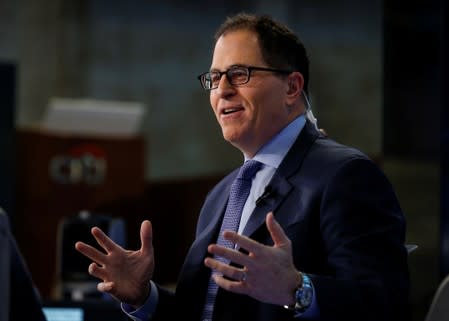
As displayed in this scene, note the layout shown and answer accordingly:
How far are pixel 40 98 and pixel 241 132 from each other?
6886 mm

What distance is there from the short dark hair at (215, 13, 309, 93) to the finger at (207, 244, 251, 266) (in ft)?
1.82

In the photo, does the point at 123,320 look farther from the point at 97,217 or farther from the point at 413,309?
the point at 413,309

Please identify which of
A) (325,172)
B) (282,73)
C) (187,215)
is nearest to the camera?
(325,172)

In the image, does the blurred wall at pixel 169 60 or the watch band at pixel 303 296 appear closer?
the watch band at pixel 303 296

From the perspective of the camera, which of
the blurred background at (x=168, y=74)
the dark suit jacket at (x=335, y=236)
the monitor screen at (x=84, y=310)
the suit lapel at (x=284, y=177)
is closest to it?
the dark suit jacket at (x=335, y=236)

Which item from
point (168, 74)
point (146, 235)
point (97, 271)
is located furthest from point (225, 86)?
point (168, 74)

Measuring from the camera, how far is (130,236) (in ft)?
21.9

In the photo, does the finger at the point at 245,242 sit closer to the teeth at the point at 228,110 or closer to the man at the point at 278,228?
the man at the point at 278,228

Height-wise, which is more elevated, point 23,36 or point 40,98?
point 23,36

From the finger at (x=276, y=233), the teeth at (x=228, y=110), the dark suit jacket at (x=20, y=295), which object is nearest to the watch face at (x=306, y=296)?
the finger at (x=276, y=233)

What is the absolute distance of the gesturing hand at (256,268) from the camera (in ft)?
5.65

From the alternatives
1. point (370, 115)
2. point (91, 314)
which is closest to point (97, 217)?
point (91, 314)

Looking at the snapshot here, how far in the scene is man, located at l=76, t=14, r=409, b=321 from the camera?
5.88 ft

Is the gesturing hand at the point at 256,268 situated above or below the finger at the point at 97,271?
above
